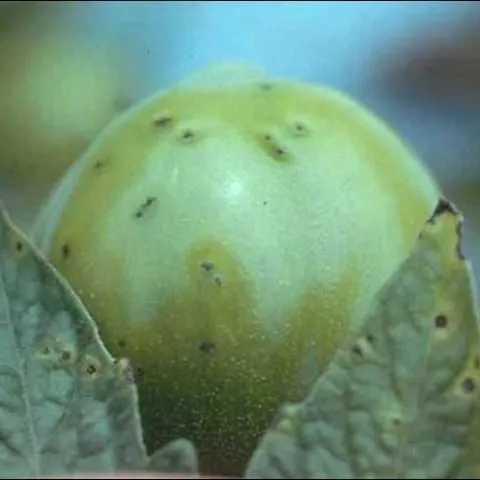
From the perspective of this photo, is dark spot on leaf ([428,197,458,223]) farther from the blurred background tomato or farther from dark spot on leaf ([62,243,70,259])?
dark spot on leaf ([62,243,70,259])

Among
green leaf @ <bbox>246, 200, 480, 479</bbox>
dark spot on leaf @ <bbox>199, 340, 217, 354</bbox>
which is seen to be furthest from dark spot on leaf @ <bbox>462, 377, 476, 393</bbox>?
dark spot on leaf @ <bbox>199, 340, 217, 354</bbox>

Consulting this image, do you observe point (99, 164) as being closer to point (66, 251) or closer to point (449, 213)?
point (66, 251)

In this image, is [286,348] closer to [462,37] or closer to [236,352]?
[236,352]

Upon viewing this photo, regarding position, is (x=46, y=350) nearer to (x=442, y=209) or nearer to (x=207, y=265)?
(x=207, y=265)

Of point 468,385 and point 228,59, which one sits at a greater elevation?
point 228,59

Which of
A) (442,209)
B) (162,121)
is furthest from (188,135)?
(442,209)

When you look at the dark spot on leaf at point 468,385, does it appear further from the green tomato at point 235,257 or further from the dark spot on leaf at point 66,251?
the dark spot on leaf at point 66,251
